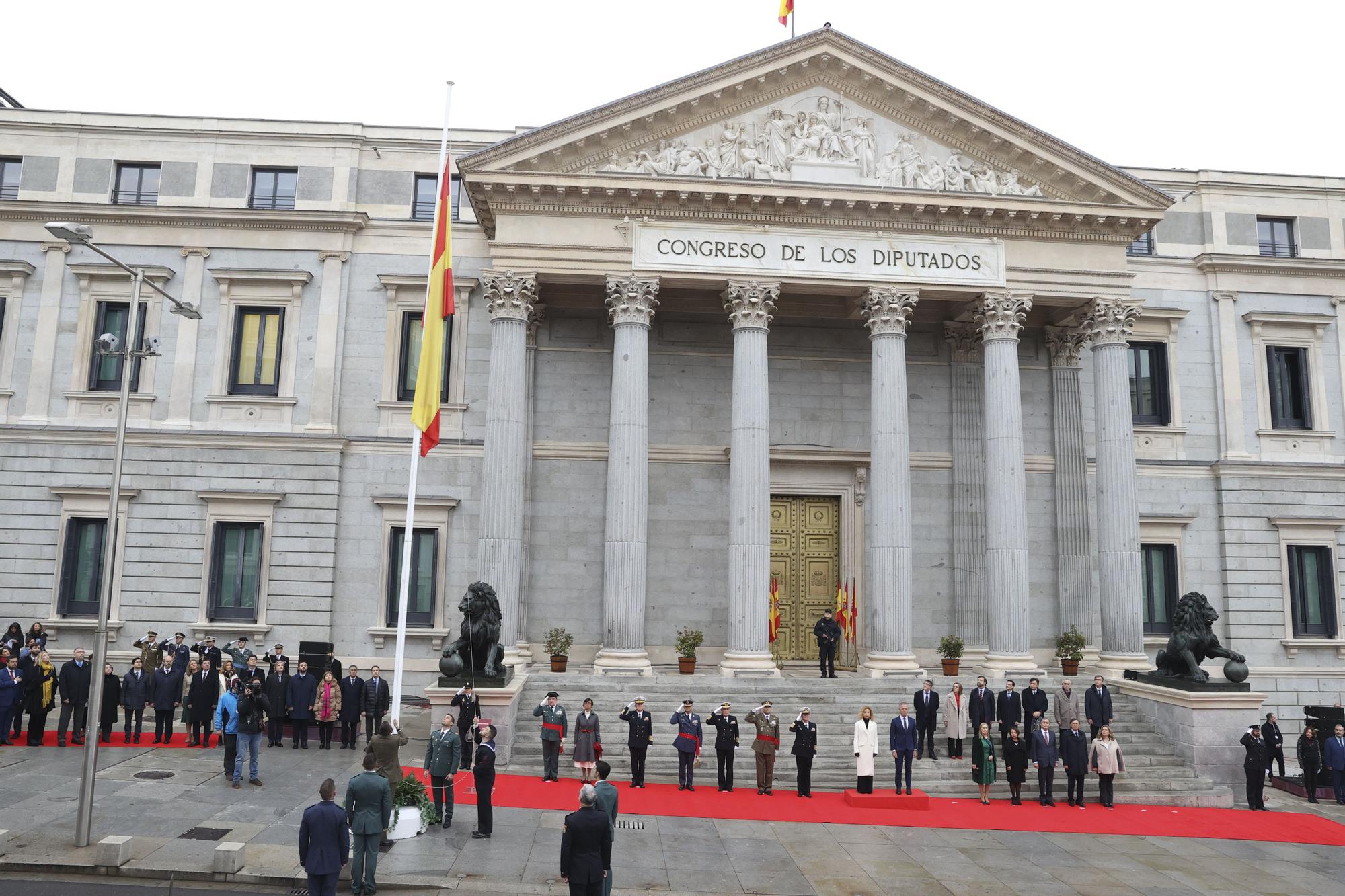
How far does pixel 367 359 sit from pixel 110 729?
40.7 ft

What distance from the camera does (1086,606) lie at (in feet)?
93.0

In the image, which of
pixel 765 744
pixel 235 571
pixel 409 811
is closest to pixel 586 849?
pixel 409 811

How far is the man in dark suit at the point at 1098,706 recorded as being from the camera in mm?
20469

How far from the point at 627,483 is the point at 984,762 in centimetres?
1047

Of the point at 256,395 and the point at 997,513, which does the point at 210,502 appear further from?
the point at 997,513

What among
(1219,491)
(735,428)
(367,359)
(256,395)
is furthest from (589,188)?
(1219,491)

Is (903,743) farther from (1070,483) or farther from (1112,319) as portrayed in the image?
(1112,319)

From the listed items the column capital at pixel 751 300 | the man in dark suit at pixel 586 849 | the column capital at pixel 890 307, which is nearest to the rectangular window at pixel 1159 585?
the column capital at pixel 890 307

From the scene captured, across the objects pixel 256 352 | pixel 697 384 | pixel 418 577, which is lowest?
pixel 418 577

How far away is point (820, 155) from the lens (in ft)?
84.8

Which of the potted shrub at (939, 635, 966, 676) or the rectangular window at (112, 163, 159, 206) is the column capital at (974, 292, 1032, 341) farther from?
the rectangular window at (112, 163, 159, 206)

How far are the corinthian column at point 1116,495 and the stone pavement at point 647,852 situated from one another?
853cm

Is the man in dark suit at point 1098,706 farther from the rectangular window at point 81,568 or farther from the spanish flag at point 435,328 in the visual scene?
the rectangular window at point 81,568

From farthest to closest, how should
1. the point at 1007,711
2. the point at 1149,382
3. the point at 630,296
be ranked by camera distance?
the point at 1149,382, the point at 630,296, the point at 1007,711
